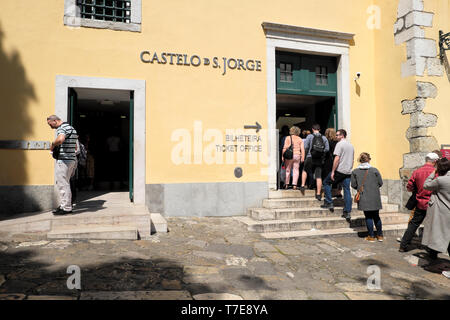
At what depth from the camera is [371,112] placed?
8375 millimetres

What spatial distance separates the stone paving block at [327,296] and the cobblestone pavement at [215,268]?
1 cm

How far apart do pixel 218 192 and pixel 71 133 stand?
3.24m

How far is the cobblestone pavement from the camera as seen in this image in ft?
10.7

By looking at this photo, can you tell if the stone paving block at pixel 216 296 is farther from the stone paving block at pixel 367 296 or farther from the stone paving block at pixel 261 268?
the stone paving block at pixel 367 296

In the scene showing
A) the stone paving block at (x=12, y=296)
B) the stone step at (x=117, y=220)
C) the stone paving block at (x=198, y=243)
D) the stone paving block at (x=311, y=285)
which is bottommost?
the stone paving block at (x=311, y=285)

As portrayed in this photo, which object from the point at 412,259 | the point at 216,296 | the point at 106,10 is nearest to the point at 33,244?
the point at 216,296

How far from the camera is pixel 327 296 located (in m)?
3.31

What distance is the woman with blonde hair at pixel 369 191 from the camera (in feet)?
18.1

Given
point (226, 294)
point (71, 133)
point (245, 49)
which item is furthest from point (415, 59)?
point (71, 133)

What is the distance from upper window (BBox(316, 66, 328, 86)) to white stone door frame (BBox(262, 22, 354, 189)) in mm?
327

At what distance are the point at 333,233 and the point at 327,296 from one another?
111 inches

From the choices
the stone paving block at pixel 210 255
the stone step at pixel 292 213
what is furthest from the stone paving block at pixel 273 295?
the stone step at pixel 292 213

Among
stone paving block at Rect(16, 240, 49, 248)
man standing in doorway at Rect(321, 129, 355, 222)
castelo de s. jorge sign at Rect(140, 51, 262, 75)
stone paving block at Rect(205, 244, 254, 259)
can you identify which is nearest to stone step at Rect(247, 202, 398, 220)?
man standing in doorway at Rect(321, 129, 355, 222)

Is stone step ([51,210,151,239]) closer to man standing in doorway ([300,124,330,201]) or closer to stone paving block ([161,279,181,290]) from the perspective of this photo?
stone paving block ([161,279,181,290])
